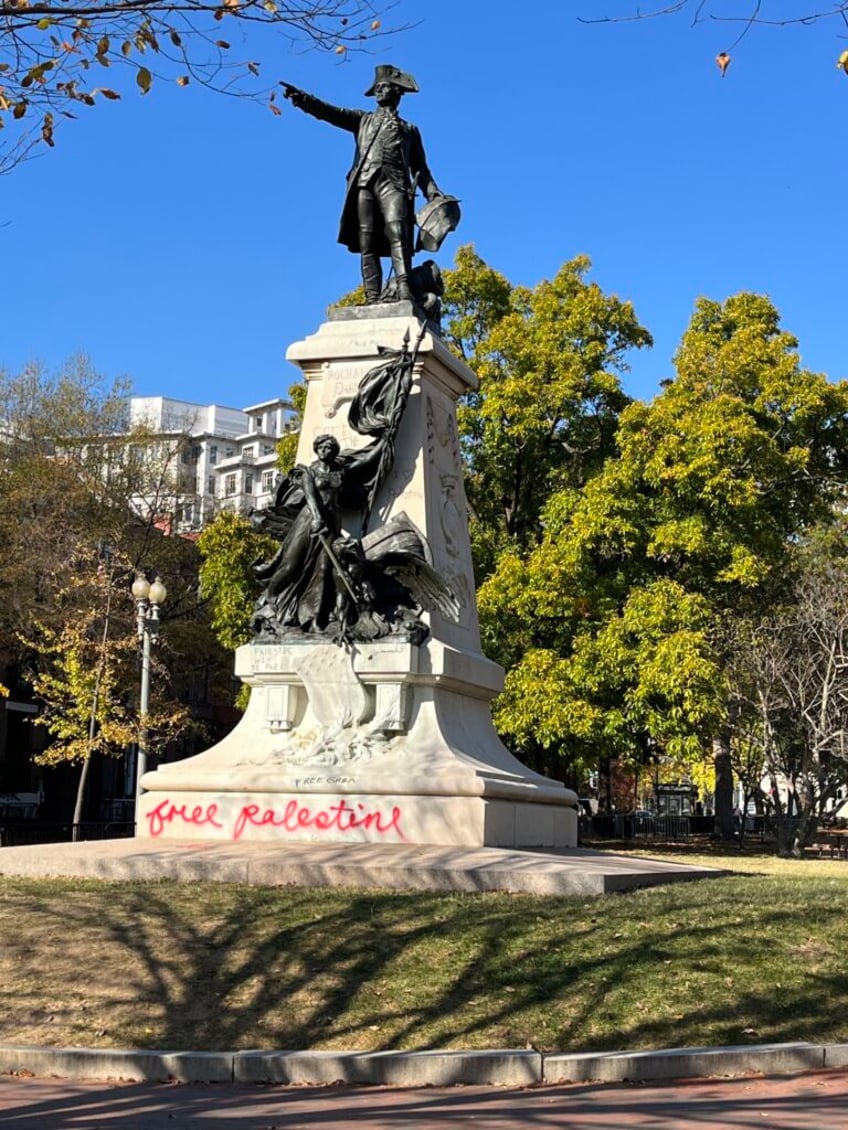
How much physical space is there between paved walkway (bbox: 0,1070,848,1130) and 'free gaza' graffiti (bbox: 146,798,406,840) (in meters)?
6.18

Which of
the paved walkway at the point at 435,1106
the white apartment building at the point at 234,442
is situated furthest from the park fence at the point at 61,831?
the white apartment building at the point at 234,442

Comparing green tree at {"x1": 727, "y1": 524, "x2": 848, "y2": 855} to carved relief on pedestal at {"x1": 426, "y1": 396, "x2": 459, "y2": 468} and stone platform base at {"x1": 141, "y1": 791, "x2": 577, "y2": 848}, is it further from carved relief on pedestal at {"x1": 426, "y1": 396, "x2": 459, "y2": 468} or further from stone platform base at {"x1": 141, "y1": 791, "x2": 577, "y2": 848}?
stone platform base at {"x1": 141, "y1": 791, "x2": 577, "y2": 848}

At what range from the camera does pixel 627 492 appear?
28.9 meters

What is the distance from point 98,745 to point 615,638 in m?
12.3

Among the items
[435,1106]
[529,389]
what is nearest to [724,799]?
[529,389]

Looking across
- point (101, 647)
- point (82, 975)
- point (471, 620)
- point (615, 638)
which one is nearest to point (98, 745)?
point (101, 647)

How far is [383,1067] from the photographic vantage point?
7.40 metres

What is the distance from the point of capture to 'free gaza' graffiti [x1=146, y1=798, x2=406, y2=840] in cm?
1351

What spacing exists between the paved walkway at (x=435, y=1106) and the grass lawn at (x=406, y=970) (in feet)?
1.64

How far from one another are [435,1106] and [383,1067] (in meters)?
0.62

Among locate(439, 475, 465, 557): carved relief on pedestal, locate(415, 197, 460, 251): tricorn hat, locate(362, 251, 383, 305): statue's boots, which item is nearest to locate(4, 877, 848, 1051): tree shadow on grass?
locate(439, 475, 465, 557): carved relief on pedestal

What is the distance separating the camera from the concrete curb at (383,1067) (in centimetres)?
740

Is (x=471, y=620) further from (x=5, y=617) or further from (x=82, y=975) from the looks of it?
(x=5, y=617)

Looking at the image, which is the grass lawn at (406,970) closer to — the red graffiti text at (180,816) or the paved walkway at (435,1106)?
the paved walkway at (435,1106)
